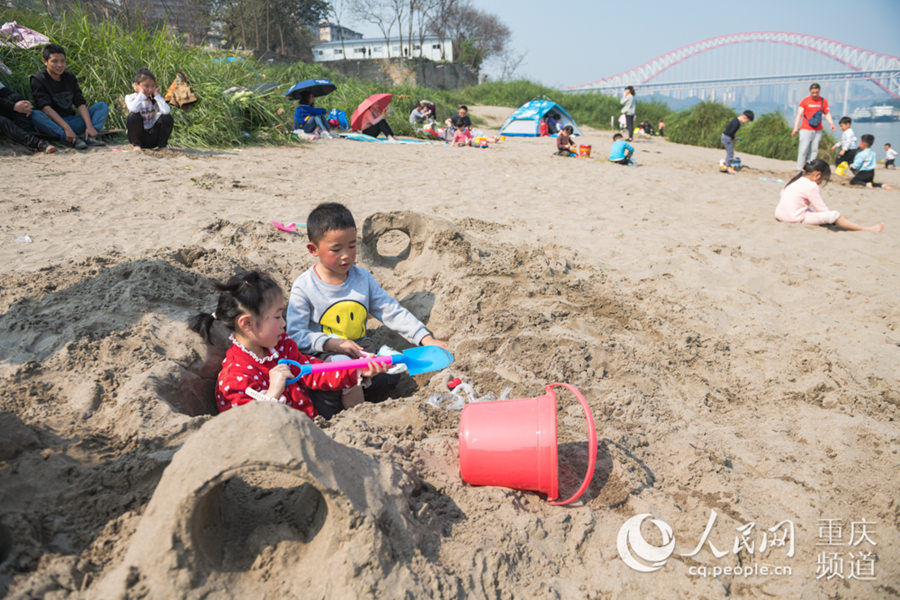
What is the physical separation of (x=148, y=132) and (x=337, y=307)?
5.47 m

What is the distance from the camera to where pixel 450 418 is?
2.21 metres

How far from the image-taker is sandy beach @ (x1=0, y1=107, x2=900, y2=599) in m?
1.33

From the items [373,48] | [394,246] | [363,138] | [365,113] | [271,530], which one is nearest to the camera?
[271,530]

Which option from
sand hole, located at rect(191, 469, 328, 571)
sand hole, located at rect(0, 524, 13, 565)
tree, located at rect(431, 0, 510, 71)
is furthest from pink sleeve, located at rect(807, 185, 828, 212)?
tree, located at rect(431, 0, 510, 71)

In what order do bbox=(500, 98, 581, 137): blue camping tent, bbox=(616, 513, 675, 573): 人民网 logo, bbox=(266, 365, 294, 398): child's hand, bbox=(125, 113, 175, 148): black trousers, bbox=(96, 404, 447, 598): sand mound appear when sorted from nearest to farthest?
bbox=(96, 404, 447, 598): sand mound < bbox=(616, 513, 675, 573): 人民网 logo < bbox=(266, 365, 294, 398): child's hand < bbox=(125, 113, 175, 148): black trousers < bbox=(500, 98, 581, 137): blue camping tent

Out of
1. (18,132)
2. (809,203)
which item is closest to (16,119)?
(18,132)

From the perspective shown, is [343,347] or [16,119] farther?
[16,119]

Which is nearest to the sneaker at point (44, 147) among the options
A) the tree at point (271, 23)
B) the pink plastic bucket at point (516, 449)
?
the pink plastic bucket at point (516, 449)

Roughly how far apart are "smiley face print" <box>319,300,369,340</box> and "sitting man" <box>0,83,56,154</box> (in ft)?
18.0

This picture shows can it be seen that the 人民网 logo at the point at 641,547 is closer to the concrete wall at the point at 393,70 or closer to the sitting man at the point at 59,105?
the sitting man at the point at 59,105

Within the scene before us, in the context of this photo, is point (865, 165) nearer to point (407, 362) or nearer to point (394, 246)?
point (394, 246)

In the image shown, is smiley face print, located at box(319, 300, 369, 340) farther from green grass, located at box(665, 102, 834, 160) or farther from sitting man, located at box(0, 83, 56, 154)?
green grass, located at box(665, 102, 834, 160)

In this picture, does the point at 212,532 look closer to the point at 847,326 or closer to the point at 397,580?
the point at 397,580

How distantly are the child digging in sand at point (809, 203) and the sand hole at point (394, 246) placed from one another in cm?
437
